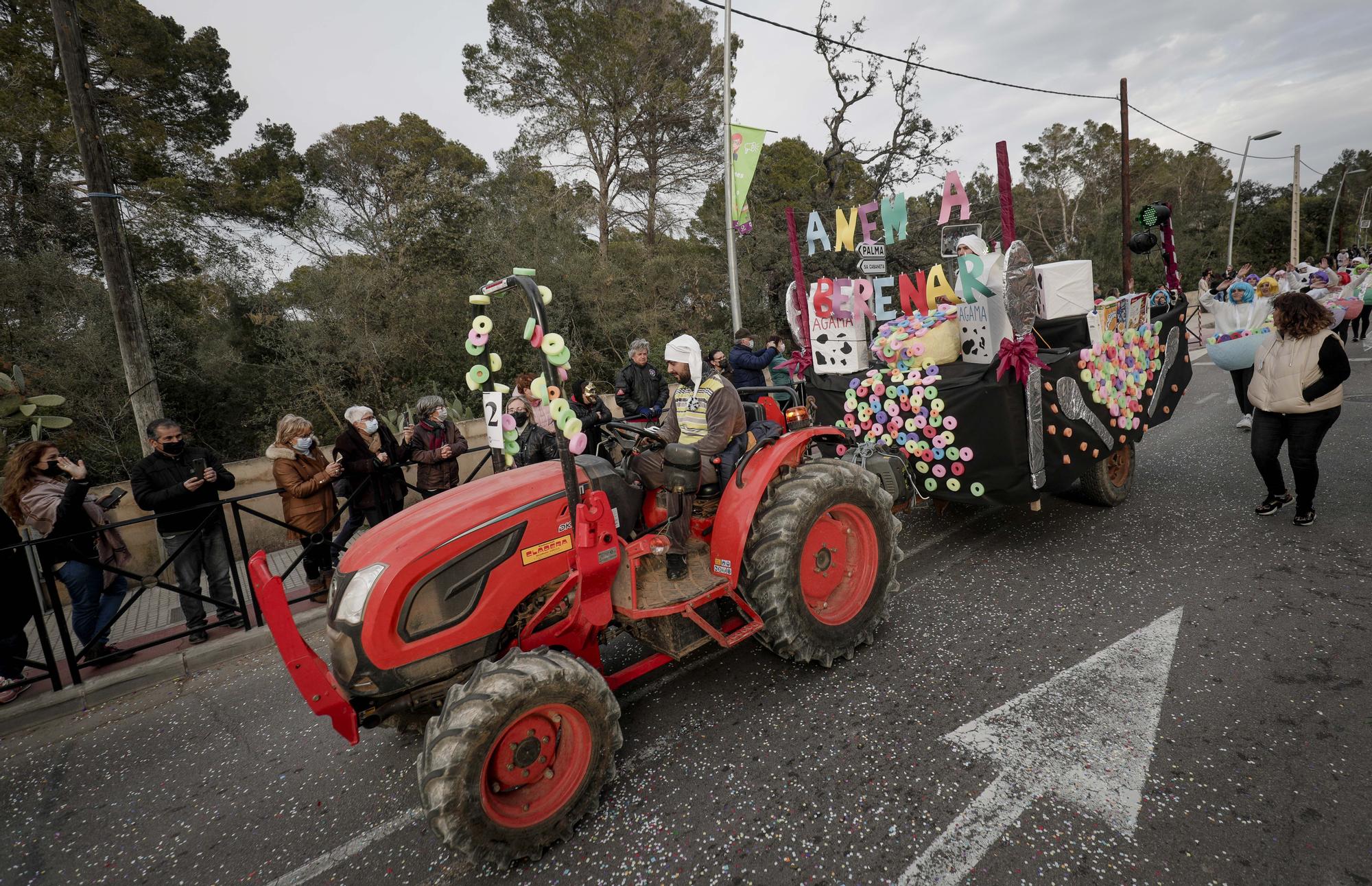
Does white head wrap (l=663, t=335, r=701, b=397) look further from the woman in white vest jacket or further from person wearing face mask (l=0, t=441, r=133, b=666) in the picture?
the woman in white vest jacket

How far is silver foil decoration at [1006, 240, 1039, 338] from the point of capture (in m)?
3.86

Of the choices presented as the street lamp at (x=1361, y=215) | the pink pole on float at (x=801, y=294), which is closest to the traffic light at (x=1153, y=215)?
the pink pole on float at (x=801, y=294)

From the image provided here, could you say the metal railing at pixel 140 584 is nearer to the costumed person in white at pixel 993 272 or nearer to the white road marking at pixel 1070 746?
the white road marking at pixel 1070 746

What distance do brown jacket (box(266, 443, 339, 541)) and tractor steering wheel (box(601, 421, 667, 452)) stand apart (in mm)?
2968

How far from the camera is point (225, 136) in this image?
39.7 ft

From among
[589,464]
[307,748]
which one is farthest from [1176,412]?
[307,748]

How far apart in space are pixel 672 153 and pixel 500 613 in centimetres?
1786

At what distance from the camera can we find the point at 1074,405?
4.27 meters

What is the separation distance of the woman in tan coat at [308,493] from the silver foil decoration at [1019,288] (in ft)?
16.6

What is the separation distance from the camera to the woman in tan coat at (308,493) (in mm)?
5082

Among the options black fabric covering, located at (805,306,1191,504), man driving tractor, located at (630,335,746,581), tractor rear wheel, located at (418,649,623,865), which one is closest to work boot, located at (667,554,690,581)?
man driving tractor, located at (630,335,746,581)

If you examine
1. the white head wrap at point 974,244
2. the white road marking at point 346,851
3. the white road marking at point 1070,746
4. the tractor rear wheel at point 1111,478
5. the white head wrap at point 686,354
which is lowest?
the white road marking at point 346,851

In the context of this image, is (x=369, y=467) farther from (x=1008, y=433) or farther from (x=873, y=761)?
(x=1008, y=433)

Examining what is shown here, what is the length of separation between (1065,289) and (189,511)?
6373 mm
